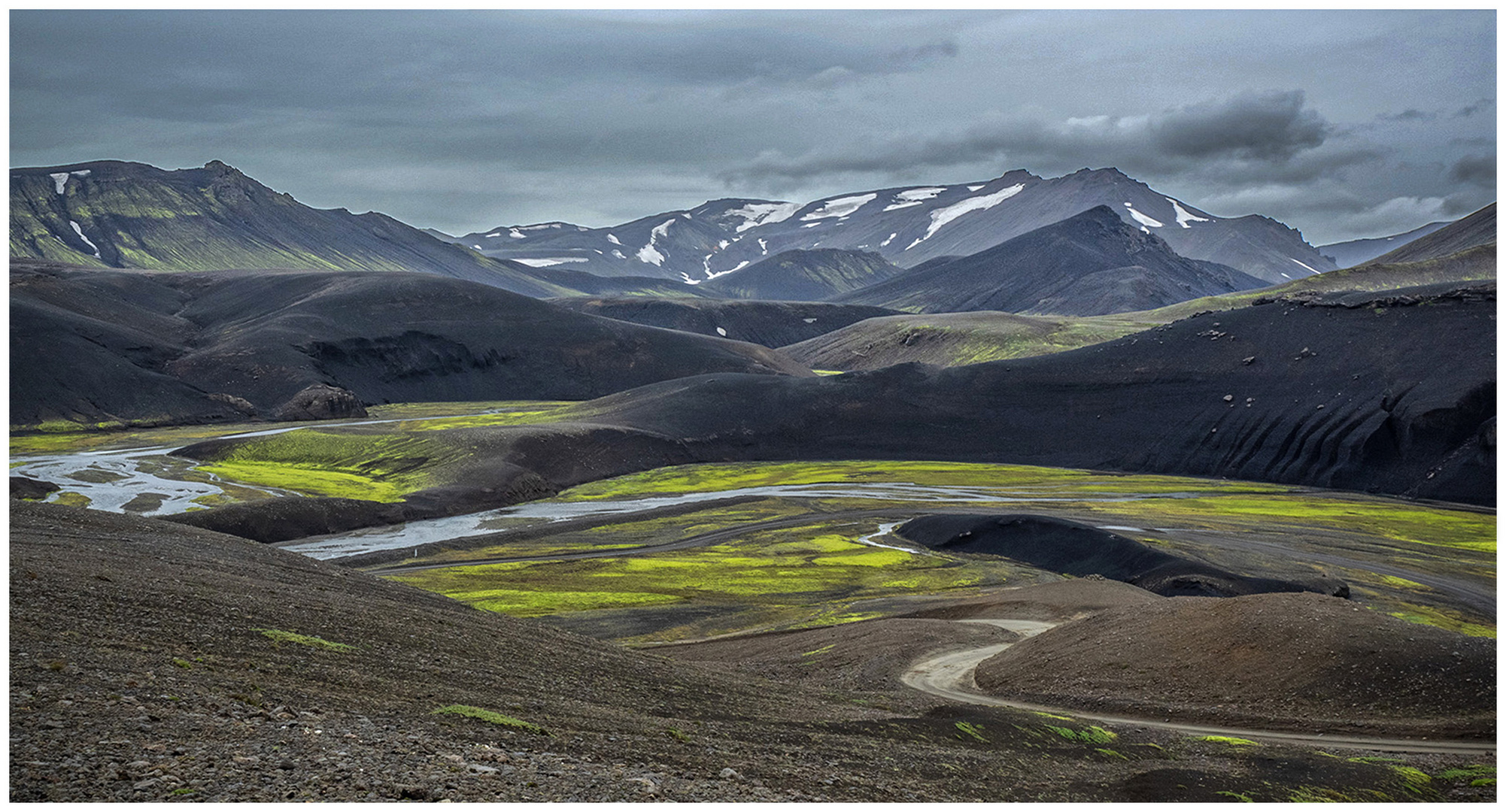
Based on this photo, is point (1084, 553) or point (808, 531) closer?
point (1084, 553)

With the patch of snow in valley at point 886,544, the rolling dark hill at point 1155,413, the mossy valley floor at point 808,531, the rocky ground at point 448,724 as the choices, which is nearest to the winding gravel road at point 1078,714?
the rocky ground at point 448,724

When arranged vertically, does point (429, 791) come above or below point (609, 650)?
above

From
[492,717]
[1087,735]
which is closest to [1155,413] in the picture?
[1087,735]

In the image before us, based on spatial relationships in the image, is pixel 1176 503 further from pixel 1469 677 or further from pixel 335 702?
pixel 335 702

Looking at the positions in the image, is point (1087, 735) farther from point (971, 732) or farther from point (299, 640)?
point (299, 640)

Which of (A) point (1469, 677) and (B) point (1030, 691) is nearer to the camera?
(A) point (1469, 677)

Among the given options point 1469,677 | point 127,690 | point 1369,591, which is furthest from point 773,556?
point 127,690

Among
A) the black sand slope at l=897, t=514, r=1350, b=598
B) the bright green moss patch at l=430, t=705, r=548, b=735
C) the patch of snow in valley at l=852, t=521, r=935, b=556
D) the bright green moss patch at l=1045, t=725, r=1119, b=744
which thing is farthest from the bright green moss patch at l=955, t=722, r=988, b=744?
the patch of snow in valley at l=852, t=521, r=935, b=556
